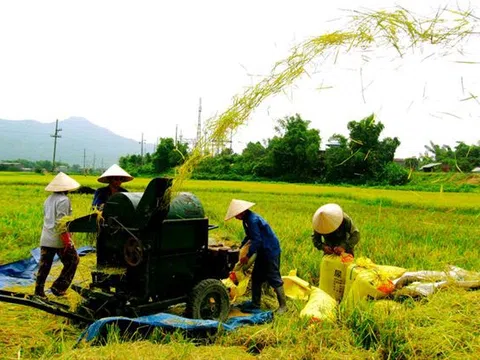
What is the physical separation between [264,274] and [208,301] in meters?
0.90

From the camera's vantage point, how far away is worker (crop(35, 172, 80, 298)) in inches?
215

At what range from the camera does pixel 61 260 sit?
5.55 meters

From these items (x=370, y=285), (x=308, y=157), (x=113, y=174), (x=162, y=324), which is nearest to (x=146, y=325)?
(x=162, y=324)

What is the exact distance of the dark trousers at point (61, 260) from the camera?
17.9ft

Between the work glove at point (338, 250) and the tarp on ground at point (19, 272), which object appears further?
the tarp on ground at point (19, 272)

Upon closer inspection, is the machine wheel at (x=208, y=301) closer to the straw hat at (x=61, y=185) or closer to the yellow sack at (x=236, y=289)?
the yellow sack at (x=236, y=289)

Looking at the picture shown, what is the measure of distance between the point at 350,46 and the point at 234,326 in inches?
108

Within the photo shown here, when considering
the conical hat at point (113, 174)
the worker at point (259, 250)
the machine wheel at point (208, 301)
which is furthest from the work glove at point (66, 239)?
the worker at point (259, 250)

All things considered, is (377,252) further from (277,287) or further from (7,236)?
(7,236)

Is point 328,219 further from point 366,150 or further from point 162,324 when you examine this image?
point 162,324

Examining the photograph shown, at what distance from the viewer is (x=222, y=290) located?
4.98 metres

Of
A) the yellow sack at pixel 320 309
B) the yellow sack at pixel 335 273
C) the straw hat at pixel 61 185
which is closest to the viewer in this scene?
the yellow sack at pixel 320 309

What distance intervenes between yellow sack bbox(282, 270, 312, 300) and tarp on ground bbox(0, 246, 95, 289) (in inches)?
134

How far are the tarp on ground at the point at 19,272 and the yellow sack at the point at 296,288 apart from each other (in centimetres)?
341
